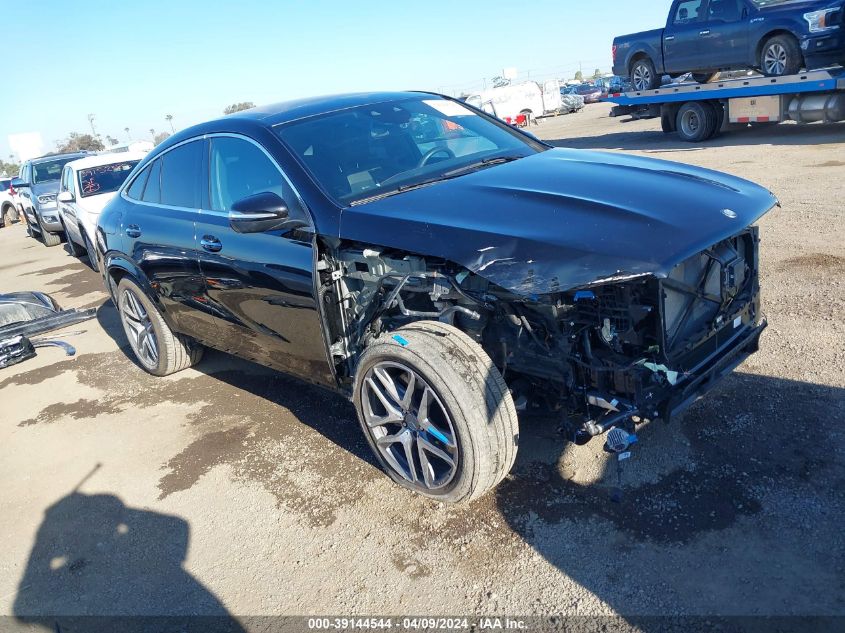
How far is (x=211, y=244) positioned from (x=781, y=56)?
1241cm

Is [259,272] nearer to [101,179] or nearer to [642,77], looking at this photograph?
[101,179]

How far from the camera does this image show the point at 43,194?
579 inches

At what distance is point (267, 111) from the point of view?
14.1 ft

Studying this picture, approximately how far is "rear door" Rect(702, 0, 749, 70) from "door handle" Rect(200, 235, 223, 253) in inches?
484

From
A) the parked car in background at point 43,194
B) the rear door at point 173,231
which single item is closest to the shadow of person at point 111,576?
the rear door at point 173,231

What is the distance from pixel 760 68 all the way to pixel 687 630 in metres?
13.5

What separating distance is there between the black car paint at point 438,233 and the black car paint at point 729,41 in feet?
34.3

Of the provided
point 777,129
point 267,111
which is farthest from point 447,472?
point 777,129

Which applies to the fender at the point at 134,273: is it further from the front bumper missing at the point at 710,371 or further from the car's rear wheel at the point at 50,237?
the car's rear wheel at the point at 50,237

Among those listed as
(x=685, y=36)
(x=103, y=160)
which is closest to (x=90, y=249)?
(x=103, y=160)

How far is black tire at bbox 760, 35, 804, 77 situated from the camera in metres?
12.6

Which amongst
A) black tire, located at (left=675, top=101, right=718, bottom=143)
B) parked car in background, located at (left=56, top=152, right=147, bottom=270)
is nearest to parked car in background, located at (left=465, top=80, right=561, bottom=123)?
black tire, located at (left=675, top=101, right=718, bottom=143)

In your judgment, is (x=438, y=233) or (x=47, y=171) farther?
(x=47, y=171)

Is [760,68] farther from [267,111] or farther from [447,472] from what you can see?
[447,472]
